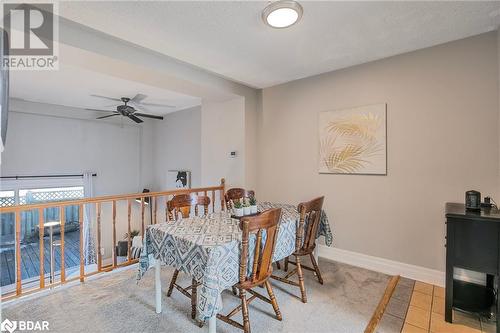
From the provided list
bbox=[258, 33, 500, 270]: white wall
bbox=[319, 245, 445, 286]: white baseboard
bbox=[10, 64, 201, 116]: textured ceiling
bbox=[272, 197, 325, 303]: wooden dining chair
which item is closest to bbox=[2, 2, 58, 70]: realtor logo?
bbox=[10, 64, 201, 116]: textured ceiling

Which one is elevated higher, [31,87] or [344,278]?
[31,87]

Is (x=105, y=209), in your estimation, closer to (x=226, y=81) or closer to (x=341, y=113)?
(x=226, y=81)

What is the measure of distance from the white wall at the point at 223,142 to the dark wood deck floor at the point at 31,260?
3.25 meters

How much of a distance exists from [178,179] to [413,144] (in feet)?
15.5

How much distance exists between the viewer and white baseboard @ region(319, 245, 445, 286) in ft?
8.65

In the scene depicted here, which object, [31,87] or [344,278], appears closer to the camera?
[344,278]

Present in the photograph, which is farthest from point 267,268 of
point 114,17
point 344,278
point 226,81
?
point 226,81

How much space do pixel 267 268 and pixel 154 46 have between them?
247 centimetres

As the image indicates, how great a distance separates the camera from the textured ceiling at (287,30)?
1987 millimetres

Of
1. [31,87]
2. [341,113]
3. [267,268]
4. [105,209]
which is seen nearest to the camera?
[267,268]

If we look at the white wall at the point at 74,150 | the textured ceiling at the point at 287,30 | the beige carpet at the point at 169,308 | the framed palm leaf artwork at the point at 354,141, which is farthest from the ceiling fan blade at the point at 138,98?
the framed palm leaf artwork at the point at 354,141

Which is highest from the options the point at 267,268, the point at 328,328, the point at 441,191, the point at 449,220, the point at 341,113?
the point at 341,113

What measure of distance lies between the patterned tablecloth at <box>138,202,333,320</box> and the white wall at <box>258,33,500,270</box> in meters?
1.17

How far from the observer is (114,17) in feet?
6.95
